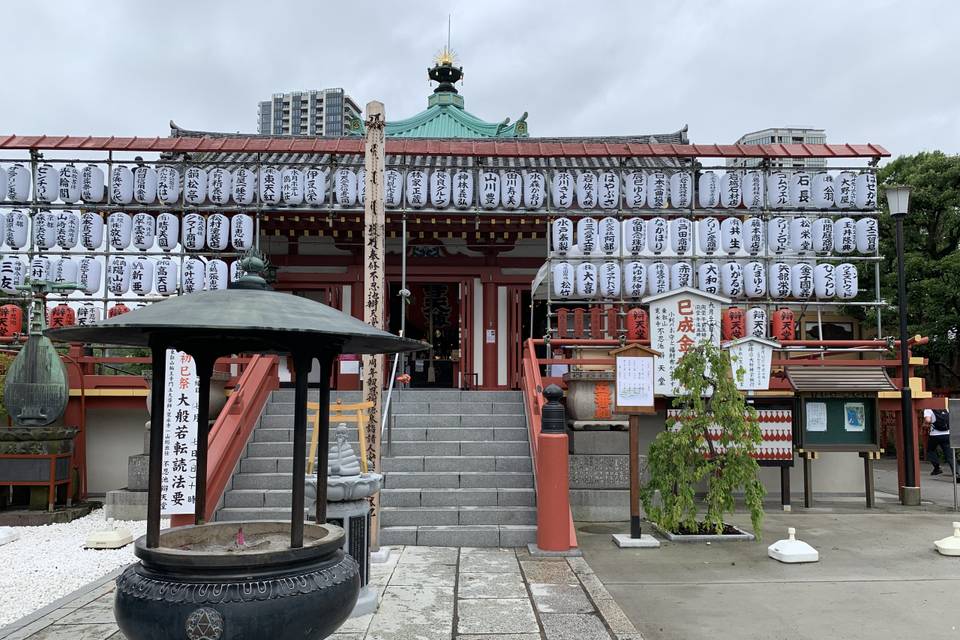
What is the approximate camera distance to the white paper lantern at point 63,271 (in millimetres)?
12477

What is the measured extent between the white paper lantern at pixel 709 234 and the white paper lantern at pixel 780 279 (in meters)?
1.06

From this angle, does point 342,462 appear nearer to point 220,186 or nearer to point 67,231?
point 220,186

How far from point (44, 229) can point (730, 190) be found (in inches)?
491

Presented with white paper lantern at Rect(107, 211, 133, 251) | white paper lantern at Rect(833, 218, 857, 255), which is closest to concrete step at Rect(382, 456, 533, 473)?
white paper lantern at Rect(107, 211, 133, 251)

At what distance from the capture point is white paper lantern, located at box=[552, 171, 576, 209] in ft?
42.9

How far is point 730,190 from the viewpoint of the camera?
13.0 meters

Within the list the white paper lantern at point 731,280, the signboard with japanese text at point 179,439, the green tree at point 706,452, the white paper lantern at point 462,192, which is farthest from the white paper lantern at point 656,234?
the signboard with japanese text at point 179,439

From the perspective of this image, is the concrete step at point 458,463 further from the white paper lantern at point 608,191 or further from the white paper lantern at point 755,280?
the white paper lantern at point 755,280

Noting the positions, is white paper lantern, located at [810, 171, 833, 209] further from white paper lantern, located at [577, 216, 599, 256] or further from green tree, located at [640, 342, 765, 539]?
green tree, located at [640, 342, 765, 539]

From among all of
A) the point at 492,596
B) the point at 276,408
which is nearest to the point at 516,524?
the point at 492,596

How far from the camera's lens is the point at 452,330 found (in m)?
17.0

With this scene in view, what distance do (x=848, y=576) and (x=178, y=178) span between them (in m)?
12.3

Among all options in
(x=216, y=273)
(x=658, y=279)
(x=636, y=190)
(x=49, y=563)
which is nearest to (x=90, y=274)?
(x=216, y=273)

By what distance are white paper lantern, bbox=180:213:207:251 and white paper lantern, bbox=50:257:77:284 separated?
6.32 feet
